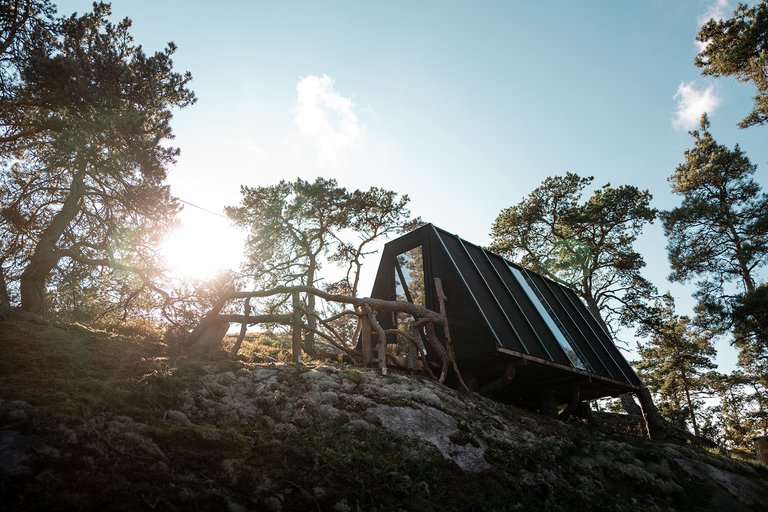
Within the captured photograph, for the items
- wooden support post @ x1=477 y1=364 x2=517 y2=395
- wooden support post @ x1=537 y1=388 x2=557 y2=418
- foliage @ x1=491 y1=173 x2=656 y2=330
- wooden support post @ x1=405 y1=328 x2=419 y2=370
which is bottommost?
wooden support post @ x1=537 y1=388 x2=557 y2=418

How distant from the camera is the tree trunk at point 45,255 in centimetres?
916

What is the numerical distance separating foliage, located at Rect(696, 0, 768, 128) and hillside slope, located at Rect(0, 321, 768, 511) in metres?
19.2

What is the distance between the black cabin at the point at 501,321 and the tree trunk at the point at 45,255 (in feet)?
29.4

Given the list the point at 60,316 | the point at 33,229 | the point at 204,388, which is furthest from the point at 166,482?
the point at 33,229

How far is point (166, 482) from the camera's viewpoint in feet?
10.6

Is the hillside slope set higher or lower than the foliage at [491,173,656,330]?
lower

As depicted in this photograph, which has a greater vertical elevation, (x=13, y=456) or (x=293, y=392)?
(x=293, y=392)

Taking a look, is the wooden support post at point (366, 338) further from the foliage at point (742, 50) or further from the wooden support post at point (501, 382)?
the foliage at point (742, 50)

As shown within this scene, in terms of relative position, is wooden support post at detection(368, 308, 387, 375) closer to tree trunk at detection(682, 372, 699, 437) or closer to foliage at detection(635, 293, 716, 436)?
foliage at detection(635, 293, 716, 436)

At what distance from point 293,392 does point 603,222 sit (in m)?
25.7

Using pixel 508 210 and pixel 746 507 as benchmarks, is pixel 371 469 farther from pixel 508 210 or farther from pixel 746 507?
pixel 508 210

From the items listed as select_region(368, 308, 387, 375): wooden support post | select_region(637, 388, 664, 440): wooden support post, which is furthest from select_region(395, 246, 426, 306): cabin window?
select_region(637, 388, 664, 440): wooden support post

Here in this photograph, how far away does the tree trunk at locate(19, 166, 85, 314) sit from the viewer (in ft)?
30.1

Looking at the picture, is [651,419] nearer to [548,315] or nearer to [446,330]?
[548,315]
